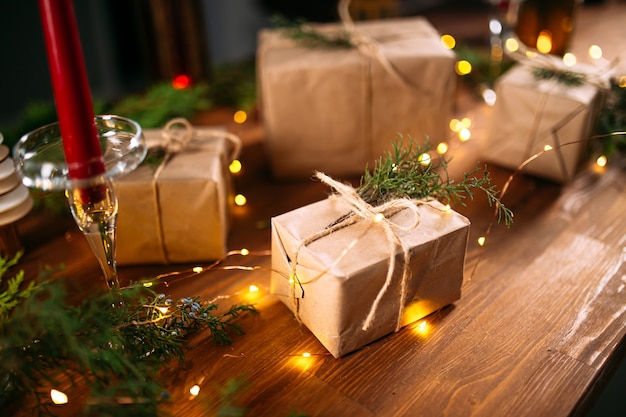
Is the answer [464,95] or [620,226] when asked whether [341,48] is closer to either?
[464,95]

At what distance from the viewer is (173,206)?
90 cm

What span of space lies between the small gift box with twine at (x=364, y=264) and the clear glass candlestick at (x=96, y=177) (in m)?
0.21

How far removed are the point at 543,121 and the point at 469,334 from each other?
1.55ft

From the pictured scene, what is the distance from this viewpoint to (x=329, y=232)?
761mm

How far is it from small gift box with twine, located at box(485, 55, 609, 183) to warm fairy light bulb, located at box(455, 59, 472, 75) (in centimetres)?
32

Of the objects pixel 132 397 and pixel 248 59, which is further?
pixel 248 59

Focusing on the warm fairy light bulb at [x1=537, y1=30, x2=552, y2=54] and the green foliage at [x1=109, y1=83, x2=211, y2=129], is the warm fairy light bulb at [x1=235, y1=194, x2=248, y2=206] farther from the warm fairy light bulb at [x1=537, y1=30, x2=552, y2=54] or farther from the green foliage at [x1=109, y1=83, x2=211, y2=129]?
the warm fairy light bulb at [x1=537, y1=30, x2=552, y2=54]

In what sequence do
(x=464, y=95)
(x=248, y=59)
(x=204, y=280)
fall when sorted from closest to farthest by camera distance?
(x=204, y=280) < (x=464, y=95) < (x=248, y=59)

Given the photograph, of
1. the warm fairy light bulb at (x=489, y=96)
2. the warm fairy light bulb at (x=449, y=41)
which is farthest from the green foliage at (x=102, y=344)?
the warm fairy light bulb at (x=449, y=41)

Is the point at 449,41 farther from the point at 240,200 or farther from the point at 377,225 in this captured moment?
the point at 377,225

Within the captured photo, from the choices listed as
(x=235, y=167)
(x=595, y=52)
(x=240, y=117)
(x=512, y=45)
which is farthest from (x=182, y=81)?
(x=595, y=52)

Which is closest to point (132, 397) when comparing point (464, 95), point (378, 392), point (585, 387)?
point (378, 392)

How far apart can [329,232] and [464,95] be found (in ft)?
2.64

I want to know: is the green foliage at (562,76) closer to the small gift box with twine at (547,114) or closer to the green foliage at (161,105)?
the small gift box with twine at (547,114)
